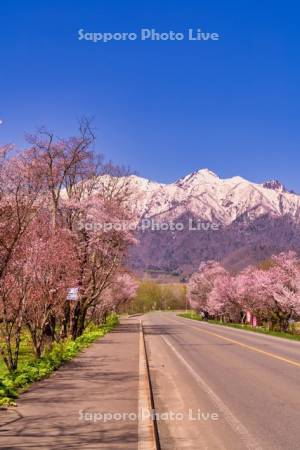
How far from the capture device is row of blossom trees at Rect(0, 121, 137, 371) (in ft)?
59.3

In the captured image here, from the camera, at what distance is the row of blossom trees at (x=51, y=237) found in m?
18.1

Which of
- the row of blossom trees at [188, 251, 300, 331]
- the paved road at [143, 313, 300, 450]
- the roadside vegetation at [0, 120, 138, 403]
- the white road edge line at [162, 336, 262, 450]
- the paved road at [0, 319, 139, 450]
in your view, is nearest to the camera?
the paved road at [0, 319, 139, 450]

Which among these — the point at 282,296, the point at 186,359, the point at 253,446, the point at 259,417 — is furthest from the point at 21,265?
the point at 282,296

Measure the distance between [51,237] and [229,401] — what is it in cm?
1414

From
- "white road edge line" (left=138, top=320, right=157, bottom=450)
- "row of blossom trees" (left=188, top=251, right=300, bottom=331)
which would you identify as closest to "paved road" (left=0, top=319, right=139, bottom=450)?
"white road edge line" (left=138, top=320, right=157, bottom=450)

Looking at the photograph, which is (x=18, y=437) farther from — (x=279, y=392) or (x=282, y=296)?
(x=282, y=296)

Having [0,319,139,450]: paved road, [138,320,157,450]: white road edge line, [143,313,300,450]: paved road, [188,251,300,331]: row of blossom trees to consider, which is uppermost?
[188,251,300,331]: row of blossom trees

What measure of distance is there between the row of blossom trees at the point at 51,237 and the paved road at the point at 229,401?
5.00 meters

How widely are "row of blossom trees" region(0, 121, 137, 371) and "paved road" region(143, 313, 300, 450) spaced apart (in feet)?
16.4

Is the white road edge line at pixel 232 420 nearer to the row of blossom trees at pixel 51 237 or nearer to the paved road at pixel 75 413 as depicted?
the paved road at pixel 75 413

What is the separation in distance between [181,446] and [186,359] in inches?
555

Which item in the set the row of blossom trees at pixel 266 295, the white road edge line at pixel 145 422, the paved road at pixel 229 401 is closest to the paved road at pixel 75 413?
the white road edge line at pixel 145 422

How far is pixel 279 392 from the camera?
506 inches

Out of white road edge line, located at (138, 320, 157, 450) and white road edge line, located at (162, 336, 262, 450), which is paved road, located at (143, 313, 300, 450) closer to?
white road edge line, located at (162, 336, 262, 450)
